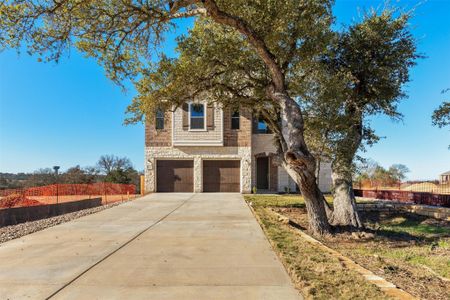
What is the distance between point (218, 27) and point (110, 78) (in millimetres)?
3782

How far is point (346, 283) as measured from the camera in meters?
4.27

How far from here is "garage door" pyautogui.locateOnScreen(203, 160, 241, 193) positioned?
22.5 metres

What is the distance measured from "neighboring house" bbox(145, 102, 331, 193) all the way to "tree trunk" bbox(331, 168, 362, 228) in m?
10.2

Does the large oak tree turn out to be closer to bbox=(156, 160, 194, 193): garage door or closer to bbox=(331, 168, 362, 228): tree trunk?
bbox=(331, 168, 362, 228): tree trunk

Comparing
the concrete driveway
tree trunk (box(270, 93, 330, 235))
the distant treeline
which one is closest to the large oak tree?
tree trunk (box(270, 93, 330, 235))

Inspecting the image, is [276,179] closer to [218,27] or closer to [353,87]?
[353,87]

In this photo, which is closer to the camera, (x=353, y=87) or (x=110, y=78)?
(x=110, y=78)

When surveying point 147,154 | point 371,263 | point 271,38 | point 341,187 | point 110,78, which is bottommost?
point 371,263

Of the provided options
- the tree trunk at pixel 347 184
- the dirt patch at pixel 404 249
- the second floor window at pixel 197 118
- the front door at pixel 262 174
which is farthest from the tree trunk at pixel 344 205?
the front door at pixel 262 174

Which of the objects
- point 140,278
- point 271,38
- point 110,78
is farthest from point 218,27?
point 140,278

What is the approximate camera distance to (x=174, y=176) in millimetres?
22484

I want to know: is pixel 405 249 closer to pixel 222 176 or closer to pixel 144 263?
pixel 144 263

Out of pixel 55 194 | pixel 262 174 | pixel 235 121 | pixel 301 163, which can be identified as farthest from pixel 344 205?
pixel 55 194

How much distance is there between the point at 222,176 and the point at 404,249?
14772mm
